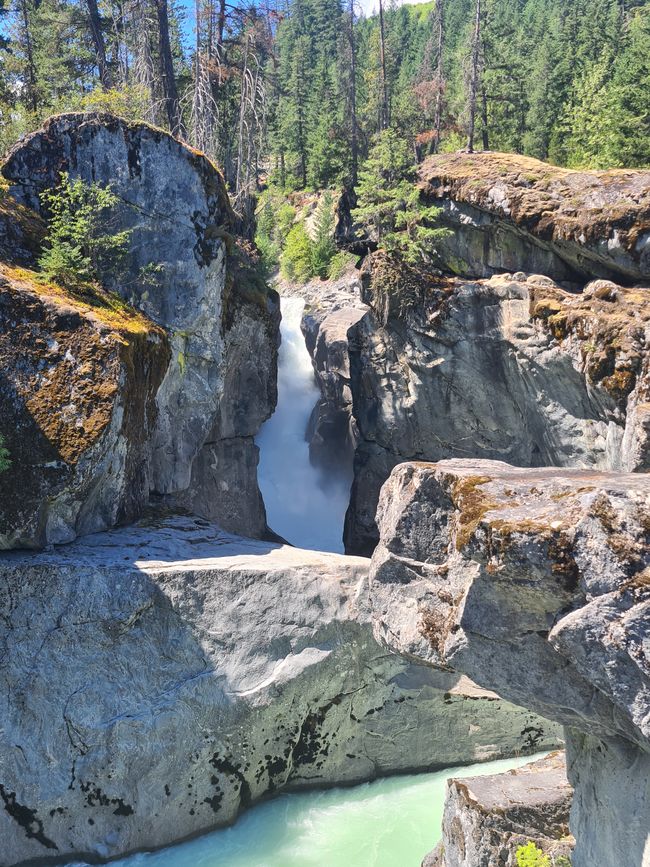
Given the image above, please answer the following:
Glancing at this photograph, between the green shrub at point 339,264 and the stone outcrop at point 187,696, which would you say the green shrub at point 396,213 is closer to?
the stone outcrop at point 187,696

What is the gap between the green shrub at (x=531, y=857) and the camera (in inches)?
280

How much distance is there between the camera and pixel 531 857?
7152 mm

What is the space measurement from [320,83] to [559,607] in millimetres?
48993

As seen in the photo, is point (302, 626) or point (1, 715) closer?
point (1, 715)

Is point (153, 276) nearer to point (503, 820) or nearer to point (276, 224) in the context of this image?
point (503, 820)

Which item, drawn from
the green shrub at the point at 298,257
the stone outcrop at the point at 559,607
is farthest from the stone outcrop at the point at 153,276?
the green shrub at the point at 298,257

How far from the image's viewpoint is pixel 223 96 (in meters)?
24.8

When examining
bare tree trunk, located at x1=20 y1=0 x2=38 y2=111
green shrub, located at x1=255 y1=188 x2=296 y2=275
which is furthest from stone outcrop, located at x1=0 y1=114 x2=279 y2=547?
green shrub, located at x1=255 y1=188 x2=296 y2=275

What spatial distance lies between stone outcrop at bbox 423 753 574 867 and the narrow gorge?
4 centimetres

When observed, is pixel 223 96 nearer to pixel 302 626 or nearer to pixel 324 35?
pixel 302 626

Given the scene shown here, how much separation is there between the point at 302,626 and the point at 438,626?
145 inches

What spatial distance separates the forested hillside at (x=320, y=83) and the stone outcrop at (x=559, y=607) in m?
13.3

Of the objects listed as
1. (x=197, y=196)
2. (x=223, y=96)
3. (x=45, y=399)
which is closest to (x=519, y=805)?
(x=45, y=399)

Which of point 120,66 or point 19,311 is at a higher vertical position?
point 120,66
